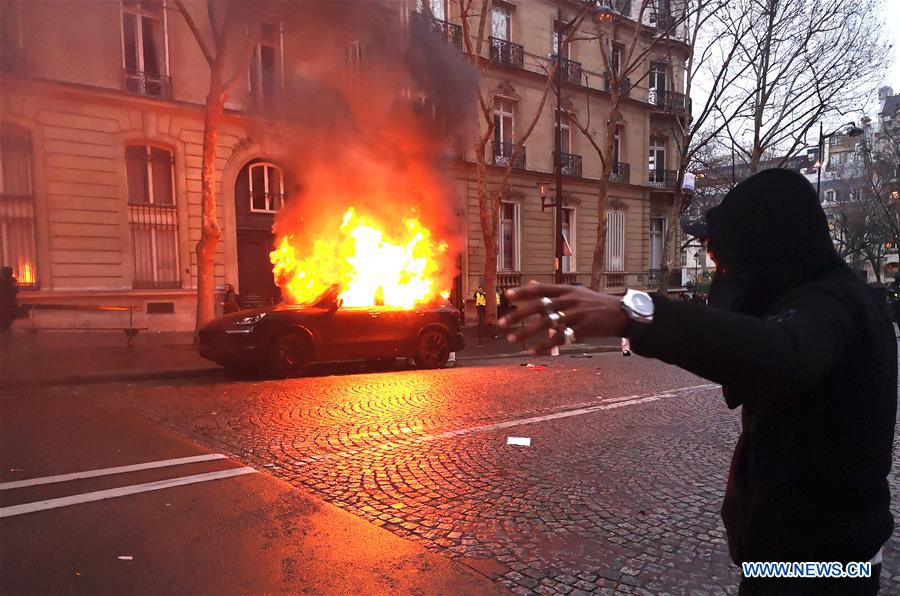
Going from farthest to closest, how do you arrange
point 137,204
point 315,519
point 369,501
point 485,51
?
point 485,51, point 137,204, point 369,501, point 315,519

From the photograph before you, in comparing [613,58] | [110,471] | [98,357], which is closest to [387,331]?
[98,357]

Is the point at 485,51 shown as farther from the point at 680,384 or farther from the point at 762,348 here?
the point at 762,348

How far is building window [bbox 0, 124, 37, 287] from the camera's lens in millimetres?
12596

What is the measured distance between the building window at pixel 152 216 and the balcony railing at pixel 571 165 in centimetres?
1556

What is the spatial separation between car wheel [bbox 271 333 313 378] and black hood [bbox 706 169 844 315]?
8747mm

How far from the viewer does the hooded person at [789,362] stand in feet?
3.98

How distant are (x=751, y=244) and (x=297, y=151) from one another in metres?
12.0

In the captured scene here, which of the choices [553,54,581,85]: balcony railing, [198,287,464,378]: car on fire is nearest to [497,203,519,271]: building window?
[553,54,581,85]: balcony railing

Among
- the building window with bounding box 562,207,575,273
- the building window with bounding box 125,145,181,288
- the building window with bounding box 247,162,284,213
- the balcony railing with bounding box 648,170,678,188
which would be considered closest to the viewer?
the building window with bounding box 125,145,181,288

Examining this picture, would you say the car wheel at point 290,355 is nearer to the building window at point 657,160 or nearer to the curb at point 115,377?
the curb at point 115,377

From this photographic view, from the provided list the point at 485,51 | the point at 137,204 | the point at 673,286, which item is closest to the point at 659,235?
the point at 673,286

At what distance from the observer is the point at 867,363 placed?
1375 mm

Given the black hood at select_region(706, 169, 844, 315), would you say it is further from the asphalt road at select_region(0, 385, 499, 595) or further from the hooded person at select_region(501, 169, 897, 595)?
the asphalt road at select_region(0, 385, 499, 595)

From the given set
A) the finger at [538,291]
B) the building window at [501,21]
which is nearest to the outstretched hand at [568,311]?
the finger at [538,291]
